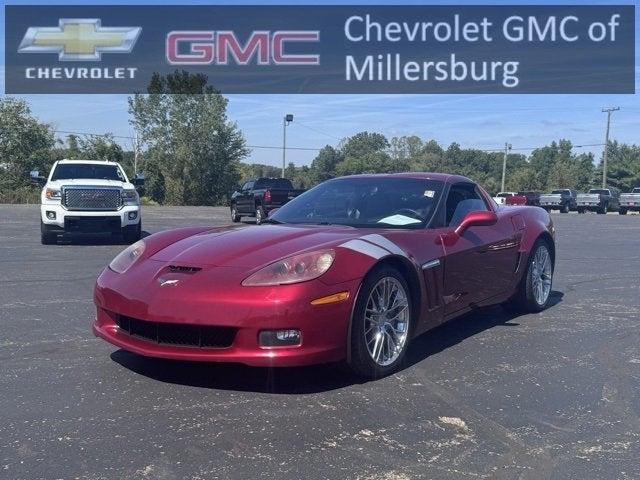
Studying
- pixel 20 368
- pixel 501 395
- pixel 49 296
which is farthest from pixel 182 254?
pixel 49 296

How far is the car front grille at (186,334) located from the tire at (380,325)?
0.78m

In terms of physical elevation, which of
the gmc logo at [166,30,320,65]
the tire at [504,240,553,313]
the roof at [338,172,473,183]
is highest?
the gmc logo at [166,30,320,65]

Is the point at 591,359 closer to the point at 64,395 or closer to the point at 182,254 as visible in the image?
the point at 182,254

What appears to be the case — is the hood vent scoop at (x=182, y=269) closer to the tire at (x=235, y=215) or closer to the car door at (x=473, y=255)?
the car door at (x=473, y=255)

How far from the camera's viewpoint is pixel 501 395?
172 inches

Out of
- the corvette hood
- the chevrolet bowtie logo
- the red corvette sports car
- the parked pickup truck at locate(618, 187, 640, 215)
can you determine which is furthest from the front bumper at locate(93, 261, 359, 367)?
the parked pickup truck at locate(618, 187, 640, 215)

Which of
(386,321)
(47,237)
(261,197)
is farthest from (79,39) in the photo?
(386,321)

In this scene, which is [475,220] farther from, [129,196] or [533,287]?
[129,196]

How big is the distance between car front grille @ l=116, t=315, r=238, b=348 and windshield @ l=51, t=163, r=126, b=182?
34.7 ft

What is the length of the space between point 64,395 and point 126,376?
1.51 ft

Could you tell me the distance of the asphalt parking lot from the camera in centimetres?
328

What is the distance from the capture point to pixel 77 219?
518 inches

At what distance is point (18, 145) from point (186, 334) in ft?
166

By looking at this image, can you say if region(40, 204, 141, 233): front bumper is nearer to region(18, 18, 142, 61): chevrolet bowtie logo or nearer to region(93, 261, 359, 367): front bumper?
region(93, 261, 359, 367): front bumper
